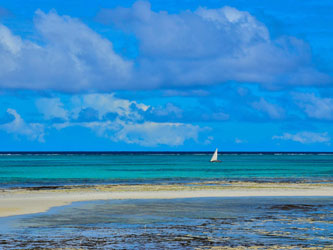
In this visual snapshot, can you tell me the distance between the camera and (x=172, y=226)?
26172 millimetres

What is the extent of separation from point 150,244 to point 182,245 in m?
1.28

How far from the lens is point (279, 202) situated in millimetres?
38312

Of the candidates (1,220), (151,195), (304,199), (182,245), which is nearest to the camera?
(182,245)

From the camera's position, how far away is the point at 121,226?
26.3m

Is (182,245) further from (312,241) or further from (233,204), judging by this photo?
(233,204)

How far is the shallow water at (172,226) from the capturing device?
2158cm

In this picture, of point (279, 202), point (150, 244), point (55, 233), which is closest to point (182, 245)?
point (150, 244)

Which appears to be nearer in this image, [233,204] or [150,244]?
[150,244]

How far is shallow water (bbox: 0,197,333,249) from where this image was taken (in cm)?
2158

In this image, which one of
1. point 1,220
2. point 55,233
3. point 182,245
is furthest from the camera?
point 1,220

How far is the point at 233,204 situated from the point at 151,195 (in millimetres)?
9886

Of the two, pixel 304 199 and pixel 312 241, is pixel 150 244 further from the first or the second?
pixel 304 199

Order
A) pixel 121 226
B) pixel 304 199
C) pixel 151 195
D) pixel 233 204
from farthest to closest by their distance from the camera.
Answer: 1. pixel 151 195
2. pixel 304 199
3. pixel 233 204
4. pixel 121 226

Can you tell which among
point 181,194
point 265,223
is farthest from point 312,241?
point 181,194
